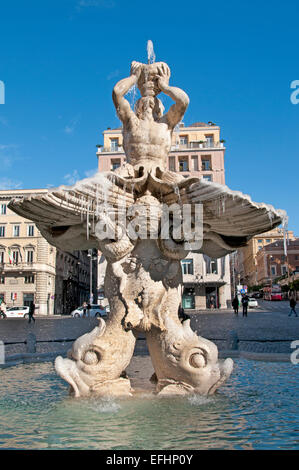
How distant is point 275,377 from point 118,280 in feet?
8.37

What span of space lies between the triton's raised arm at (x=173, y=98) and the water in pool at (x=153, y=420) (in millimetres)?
3136

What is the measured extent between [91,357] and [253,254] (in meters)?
124

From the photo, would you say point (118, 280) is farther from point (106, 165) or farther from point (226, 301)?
point (106, 165)

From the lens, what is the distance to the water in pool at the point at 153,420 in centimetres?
273

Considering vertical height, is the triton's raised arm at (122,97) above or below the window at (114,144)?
below

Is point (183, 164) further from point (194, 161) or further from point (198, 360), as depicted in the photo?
point (198, 360)

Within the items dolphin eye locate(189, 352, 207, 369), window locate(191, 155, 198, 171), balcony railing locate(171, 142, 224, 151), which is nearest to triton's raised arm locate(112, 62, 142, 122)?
dolphin eye locate(189, 352, 207, 369)

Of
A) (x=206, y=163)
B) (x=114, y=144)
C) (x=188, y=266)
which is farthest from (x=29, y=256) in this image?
(x=206, y=163)

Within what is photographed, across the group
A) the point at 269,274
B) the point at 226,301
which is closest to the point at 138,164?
the point at 226,301

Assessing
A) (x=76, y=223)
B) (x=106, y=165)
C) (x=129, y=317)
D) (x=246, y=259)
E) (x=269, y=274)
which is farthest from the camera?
(x=246, y=259)

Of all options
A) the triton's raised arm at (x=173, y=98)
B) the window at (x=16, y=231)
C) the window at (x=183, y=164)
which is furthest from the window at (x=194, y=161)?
the triton's raised arm at (x=173, y=98)

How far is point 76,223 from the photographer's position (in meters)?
4.61

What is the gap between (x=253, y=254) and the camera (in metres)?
123

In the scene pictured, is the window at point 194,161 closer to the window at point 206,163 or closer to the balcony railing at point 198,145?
the window at point 206,163
